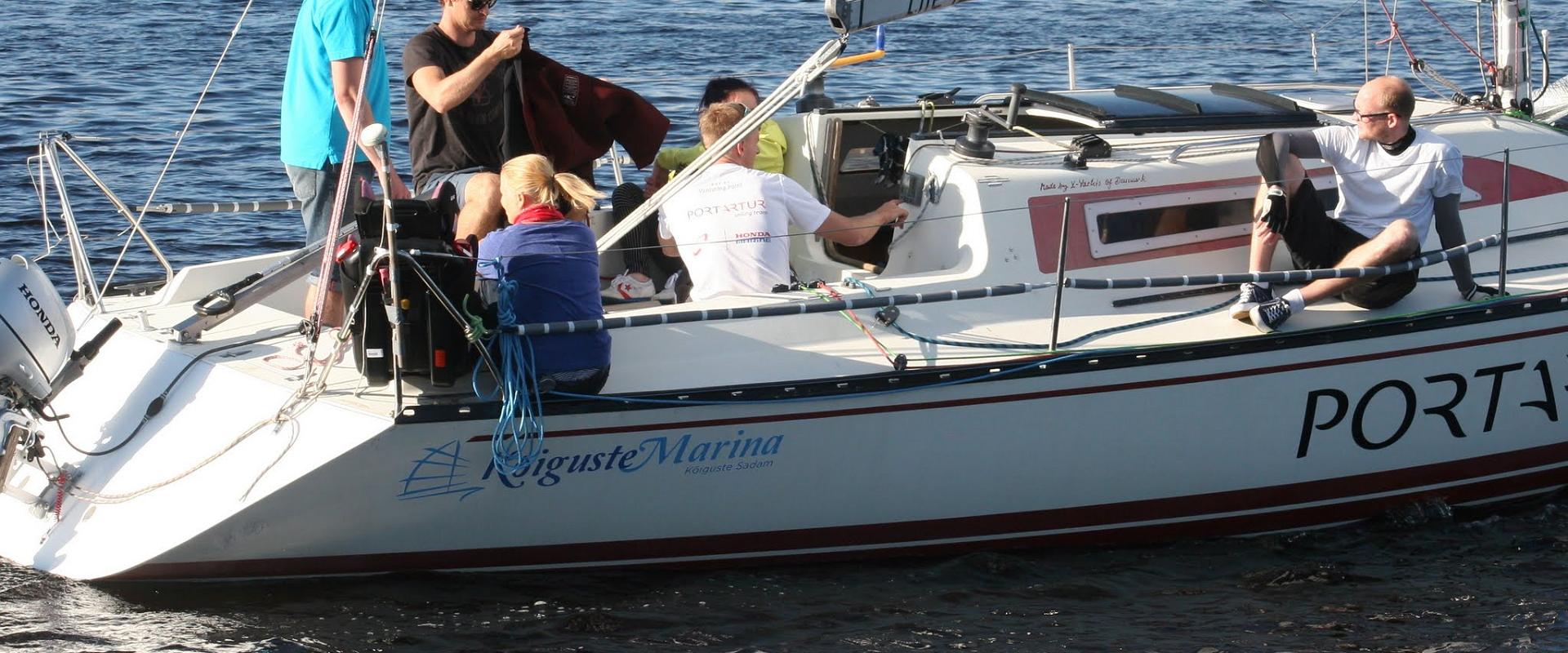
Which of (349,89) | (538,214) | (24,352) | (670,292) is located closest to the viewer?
(538,214)

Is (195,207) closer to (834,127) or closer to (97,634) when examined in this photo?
(97,634)

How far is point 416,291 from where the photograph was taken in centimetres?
490

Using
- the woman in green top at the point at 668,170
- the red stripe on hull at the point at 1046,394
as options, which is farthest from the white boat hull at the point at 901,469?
the woman in green top at the point at 668,170

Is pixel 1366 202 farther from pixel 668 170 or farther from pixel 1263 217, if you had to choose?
pixel 668 170

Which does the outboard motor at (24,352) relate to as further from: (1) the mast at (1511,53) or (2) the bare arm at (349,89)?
(1) the mast at (1511,53)

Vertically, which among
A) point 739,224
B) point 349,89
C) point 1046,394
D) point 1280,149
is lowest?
point 1046,394

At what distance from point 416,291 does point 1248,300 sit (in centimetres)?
294

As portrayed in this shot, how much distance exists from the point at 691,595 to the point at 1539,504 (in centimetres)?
353

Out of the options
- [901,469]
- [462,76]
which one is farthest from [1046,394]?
[462,76]

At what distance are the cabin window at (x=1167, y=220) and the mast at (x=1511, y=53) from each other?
2052 millimetres

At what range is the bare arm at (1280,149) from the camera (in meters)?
5.91

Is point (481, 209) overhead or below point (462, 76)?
below

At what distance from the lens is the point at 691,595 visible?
5.55 metres

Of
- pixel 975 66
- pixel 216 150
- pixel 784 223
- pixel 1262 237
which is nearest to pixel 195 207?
pixel 784 223
